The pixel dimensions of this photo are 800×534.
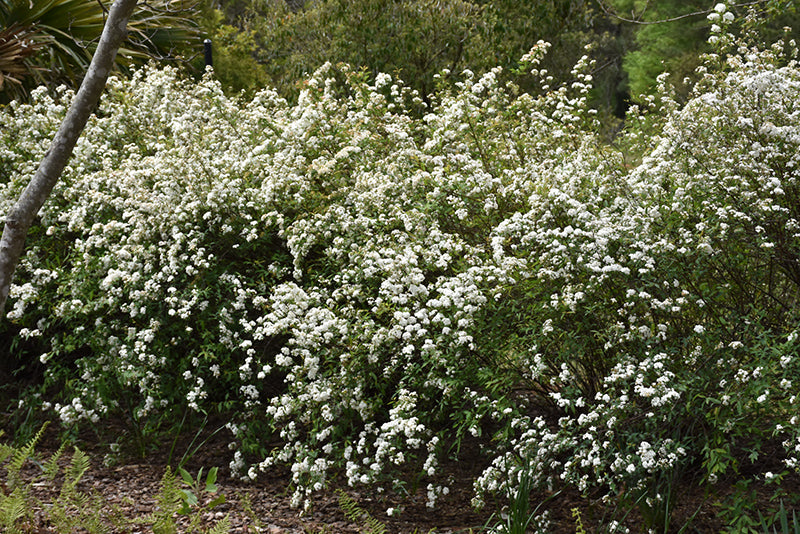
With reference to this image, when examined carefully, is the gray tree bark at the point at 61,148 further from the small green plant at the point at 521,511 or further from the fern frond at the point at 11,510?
the small green plant at the point at 521,511

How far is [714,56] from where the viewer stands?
4.52m

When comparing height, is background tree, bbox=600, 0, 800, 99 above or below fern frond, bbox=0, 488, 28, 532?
above

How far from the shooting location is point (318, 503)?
4531mm

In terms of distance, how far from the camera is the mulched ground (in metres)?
4.02

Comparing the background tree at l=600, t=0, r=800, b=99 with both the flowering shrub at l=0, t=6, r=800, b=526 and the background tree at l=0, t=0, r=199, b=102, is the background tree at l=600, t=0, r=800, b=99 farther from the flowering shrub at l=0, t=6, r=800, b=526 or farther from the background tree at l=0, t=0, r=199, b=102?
the flowering shrub at l=0, t=6, r=800, b=526

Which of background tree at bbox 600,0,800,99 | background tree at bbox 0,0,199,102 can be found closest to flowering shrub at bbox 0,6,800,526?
background tree at bbox 0,0,199,102

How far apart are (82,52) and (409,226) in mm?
5359

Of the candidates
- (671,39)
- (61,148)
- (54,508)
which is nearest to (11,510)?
(54,508)

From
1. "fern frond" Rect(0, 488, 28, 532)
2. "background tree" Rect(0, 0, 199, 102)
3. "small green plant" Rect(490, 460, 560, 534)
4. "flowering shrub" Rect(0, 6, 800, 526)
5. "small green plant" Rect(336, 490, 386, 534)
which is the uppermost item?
"background tree" Rect(0, 0, 199, 102)

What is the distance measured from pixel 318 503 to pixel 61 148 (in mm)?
2335

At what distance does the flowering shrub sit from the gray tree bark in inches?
46.6

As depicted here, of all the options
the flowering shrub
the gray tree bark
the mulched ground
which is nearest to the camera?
the gray tree bark

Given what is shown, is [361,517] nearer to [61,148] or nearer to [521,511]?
[521,511]

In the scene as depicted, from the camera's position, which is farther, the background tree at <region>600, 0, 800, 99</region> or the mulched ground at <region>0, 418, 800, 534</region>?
the background tree at <region>600, 0, 800, 99</region>
